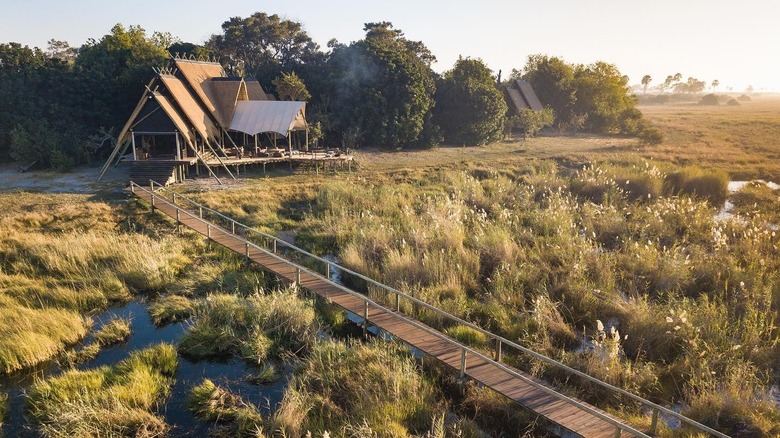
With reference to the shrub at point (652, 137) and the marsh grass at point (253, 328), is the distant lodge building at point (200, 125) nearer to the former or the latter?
the marsh grass at point (253, 328)

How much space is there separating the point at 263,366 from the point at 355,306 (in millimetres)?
2657

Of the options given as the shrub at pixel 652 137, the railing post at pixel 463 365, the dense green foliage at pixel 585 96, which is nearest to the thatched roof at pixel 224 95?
the railing post at pixel 463 365

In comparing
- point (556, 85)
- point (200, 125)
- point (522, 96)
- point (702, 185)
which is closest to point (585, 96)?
point (556, 85)

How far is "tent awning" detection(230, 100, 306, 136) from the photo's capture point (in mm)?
27031

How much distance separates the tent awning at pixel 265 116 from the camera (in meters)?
27.0

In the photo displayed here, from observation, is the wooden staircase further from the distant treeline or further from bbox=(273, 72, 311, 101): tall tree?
bbox=(273, 72, 311, 101): tall tree

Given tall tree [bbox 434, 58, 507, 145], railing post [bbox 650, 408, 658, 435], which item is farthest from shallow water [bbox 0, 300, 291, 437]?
tall tree [bbox 434, 58, 507, 145]

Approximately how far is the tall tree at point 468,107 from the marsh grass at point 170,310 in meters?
31.7

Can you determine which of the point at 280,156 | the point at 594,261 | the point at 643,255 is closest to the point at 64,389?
the point at 594,261

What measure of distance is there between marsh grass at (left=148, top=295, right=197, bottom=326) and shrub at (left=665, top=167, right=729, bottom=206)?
71.5 ft

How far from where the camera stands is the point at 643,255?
14.5 m

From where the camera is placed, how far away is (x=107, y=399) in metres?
8.14

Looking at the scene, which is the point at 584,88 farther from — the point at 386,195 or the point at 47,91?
the point at 47,91

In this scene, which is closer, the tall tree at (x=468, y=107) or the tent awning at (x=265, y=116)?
the tent awning at (x=265, y=116)
